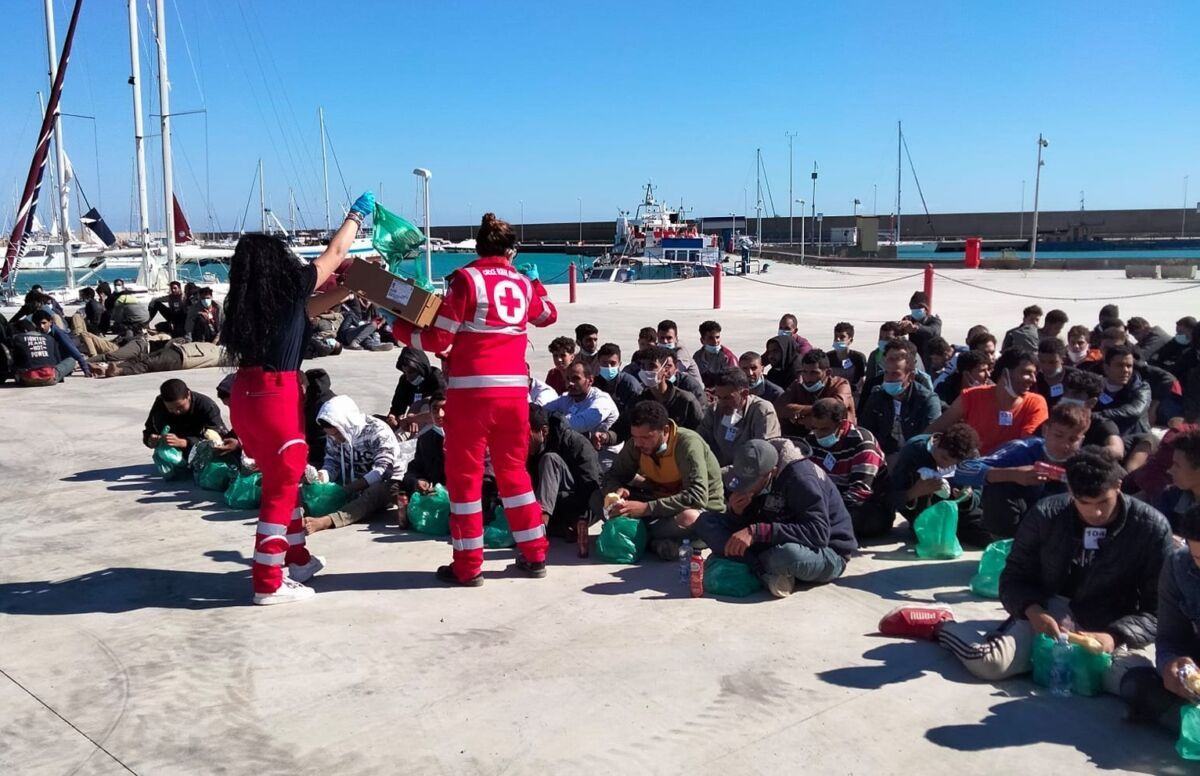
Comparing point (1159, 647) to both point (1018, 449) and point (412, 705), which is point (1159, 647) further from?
point (412, 705)

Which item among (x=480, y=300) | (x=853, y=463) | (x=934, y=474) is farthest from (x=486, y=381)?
(x=934, y=474)

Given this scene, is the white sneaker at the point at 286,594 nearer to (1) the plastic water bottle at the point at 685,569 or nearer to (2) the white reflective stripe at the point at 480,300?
(2) the white reflective stripe at the point at 480,300

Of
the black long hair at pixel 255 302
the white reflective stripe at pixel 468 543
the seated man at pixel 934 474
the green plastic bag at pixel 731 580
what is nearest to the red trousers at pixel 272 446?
the black long hair at pixel 255 302

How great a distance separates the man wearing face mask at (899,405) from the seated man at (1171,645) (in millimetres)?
3309

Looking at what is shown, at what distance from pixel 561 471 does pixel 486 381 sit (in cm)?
133

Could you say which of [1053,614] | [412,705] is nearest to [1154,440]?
[1053,614]

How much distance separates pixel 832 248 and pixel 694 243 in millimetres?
18570

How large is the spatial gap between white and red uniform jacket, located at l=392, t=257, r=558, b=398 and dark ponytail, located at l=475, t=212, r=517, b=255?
186mm

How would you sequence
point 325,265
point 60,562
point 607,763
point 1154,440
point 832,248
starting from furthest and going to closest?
1. point 832,248
2. point 1154,440
3. point 60,562
4. point 325,265
5. point 607,763

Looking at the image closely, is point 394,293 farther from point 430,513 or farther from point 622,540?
point 622,540

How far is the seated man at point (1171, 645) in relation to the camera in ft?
12.0

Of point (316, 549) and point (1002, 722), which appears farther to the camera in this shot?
point (316, 549)

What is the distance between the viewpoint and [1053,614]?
4.30 m

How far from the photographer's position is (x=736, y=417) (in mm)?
6816
